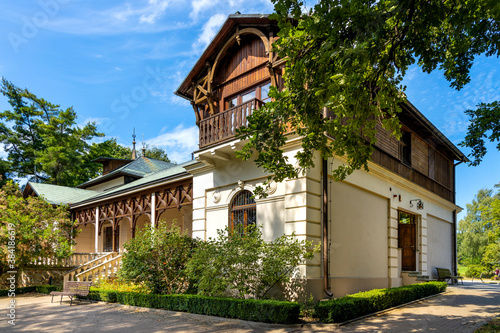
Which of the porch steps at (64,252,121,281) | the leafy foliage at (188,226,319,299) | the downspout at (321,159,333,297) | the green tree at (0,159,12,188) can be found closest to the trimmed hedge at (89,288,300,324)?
the leafy foliage at (188,226,319,299)

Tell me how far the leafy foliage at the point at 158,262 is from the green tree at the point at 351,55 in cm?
508

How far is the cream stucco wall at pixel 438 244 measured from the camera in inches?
758

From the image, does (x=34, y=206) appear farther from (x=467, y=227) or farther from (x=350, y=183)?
(x=467, y=227)

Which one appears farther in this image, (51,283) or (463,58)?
(51,283)

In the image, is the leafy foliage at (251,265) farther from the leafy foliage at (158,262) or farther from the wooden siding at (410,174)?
the wooden siding at (410,174)

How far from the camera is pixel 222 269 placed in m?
10.9

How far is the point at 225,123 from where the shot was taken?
13516mm

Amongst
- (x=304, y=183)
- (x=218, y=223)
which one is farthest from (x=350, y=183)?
(x=218, y=223)

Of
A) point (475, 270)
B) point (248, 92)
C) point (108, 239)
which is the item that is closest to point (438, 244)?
point (475, 270)

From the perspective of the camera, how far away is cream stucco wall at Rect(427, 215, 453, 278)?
19.2 m

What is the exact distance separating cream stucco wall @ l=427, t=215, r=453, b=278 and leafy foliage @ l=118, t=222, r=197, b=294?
12.5 m

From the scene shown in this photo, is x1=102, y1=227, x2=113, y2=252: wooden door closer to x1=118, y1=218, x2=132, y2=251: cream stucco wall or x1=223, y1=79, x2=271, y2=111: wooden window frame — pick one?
x1=118, y1=218, x2=132, y2=251: cream stucco wall

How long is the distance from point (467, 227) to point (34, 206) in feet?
166

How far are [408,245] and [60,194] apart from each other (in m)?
25.2
